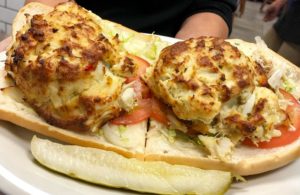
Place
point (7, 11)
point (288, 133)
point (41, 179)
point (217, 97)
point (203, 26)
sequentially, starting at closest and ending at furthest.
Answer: point (41, 179) < point (217, 97) < point (288, 133) < point (203, 26) < point (7, 11)

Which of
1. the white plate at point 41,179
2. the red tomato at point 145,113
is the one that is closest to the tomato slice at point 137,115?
the red tomato at point 145,113

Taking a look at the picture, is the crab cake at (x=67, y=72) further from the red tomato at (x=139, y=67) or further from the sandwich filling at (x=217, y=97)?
the sandwich filling at (x=217, y=97)

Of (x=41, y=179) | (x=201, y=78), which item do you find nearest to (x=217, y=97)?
(x=201, y=78)

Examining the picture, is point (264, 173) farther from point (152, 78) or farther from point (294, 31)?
point (294, 31)

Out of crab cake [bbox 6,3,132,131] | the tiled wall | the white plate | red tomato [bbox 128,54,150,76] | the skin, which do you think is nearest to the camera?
the white plate

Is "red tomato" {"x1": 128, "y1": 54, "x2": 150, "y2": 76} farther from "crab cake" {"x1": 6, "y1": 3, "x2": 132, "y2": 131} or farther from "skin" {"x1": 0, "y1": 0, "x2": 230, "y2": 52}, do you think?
"skin" {"x1": 0, "y1": 0, "x2": 230, "y2": 52}

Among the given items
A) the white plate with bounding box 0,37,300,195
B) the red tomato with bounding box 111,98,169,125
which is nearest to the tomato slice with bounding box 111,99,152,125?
the red tomato with bounding box 111,98,169,125

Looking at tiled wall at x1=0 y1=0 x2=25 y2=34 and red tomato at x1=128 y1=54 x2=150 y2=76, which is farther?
tiled wall at x1=0 y1=0 x2=25 y2=34

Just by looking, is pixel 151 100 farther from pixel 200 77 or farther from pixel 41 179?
pixel 41 179
